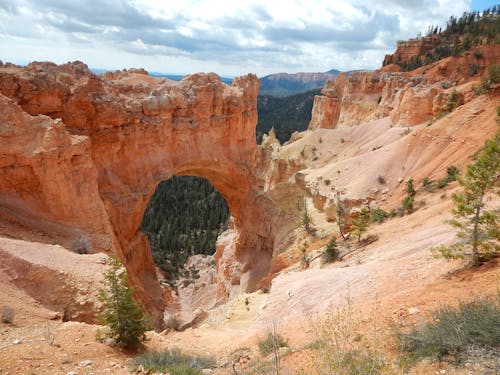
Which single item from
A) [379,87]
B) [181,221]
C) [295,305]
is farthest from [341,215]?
[181,221]

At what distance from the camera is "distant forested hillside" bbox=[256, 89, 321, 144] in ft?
381

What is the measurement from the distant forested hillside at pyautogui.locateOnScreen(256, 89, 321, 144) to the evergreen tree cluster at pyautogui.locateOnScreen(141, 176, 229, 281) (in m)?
46.7

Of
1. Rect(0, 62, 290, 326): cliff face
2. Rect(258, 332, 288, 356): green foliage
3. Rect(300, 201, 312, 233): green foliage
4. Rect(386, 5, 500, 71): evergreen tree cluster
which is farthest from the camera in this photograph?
Rect(386, 5, 500, 71): evergreen tree cluster

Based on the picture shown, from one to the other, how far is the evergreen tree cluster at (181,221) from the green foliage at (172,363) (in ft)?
104

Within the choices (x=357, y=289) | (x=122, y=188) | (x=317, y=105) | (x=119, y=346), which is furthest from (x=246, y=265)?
(x=317, y=105)

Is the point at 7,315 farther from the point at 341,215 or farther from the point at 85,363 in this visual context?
the point at 341,215

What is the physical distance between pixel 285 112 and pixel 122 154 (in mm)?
116174

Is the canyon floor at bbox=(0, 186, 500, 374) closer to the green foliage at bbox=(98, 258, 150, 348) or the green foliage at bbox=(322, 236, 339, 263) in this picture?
the green foliage at bbox=(98, 258, 150, 348)

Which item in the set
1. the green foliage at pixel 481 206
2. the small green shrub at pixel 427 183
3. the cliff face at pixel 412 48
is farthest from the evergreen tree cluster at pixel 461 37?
the green foliage at pixel 481 206

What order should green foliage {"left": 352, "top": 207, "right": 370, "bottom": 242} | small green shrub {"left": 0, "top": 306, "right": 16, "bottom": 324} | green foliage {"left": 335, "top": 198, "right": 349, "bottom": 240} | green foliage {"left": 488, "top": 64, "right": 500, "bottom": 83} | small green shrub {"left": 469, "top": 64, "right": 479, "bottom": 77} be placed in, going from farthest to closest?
small green shrub {"left": 469, "top": 64, "right": 479, "bottom": 77}, green foliage {"left": 488, "top": 64, "right": 500, "bottom": 83}, green foliage {"left": 335, "top": 198, "right": 349, "bottom": 240}, green foliage {"left": 352, "top": 207, "right": 370, "bottom": 242}, small green shrub {"left": 0, "top": 306, "right": 16, "bottom": 324}

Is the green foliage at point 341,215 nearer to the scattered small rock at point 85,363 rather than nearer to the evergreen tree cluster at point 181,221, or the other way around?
the scattered small rock at point 85,363

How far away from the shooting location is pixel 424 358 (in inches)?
231

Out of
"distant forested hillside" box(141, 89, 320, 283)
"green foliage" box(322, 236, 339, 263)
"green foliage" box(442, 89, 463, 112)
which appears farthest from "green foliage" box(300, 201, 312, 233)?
"distant forested hillside" box(141, 89, 320, 283)

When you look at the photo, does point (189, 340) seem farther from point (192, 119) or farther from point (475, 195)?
point (192, 119)
